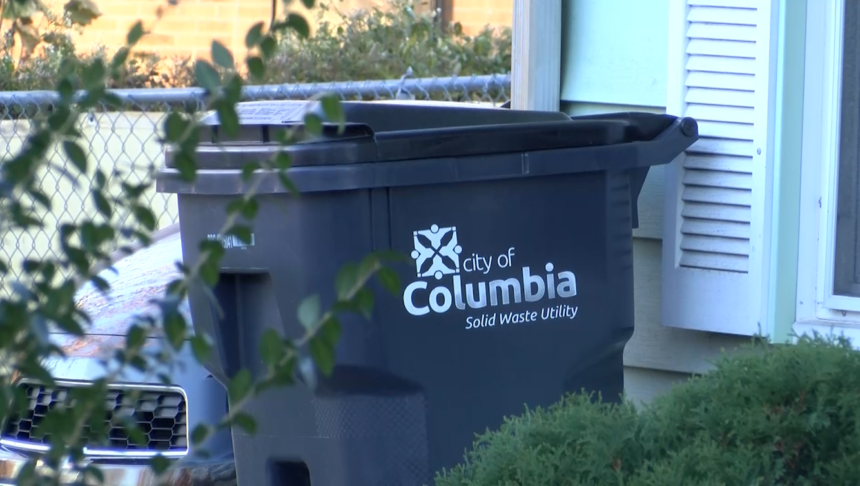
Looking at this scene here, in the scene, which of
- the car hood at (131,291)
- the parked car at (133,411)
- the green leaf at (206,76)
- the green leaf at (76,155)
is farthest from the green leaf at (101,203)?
the car hood at (131,291)

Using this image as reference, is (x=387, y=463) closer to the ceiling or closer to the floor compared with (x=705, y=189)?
closer to the floor

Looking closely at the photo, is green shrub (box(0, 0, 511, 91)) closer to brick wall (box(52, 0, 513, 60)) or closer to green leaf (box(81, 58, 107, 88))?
brick wall (box(52, 0, 513, 60))

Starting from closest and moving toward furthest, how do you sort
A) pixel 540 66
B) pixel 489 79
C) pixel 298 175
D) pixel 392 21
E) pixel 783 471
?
pixel 783 471
pixel 298 175
pixel 540 66
pixel 489 79
pixel 392 21

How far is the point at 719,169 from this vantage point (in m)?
3.16

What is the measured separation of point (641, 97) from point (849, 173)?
2.10 feet

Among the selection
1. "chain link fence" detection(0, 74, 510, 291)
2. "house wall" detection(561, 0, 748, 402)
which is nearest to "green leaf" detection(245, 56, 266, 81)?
"house wall" detection(561, 0, 748, 402)

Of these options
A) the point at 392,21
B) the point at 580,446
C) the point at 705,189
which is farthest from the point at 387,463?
the point at 392,21

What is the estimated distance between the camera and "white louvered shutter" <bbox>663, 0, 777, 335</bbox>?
3.09 m

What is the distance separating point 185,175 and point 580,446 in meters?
1.22

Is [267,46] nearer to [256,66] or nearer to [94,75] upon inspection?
[256,66]

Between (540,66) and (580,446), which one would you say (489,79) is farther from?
(580,446)

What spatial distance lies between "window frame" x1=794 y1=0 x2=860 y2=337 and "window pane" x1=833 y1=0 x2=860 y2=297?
1cm

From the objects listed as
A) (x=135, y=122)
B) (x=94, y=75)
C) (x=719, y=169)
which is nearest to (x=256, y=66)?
(x=94, y=75)

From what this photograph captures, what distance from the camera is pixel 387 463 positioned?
2641mm
